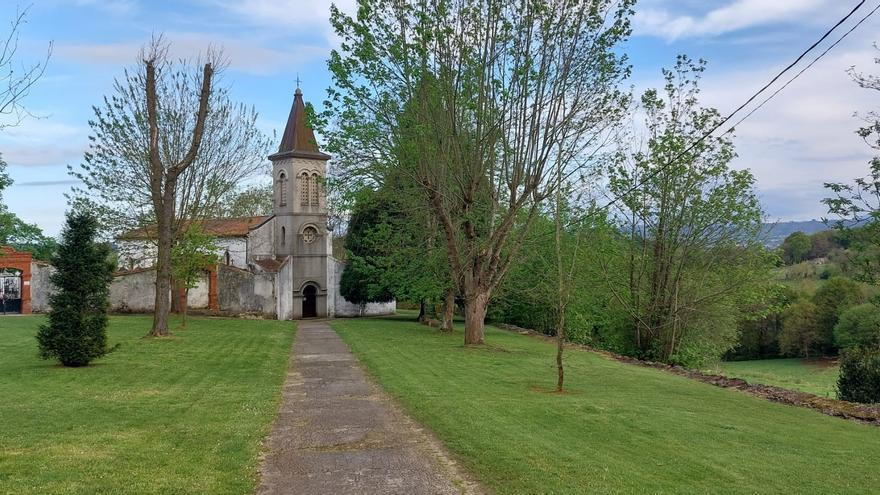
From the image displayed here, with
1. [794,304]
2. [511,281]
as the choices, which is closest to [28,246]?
[511,281]

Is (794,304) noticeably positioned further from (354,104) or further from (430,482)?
(430,482)

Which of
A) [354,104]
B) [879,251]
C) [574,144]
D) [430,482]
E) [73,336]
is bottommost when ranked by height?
[430,482]

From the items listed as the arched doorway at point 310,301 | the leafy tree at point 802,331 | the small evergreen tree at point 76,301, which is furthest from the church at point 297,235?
the leafy tree at point 802,331

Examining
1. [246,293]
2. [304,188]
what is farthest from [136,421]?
[304,188]

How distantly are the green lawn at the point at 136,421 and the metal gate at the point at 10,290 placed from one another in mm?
23950

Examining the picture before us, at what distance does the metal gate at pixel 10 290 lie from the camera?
40000 mm

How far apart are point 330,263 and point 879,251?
39.8 m

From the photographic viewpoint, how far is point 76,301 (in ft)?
51.9

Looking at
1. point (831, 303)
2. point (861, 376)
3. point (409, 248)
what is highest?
point (409, 248)

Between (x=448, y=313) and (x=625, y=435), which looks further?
(x=448, y=313)

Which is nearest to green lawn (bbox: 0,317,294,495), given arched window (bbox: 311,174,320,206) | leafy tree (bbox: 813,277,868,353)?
arched window (bbox: 311,174,320,206)

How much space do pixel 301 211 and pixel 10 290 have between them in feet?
61.6

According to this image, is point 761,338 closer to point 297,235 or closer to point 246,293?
point 297,235

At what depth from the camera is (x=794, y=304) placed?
59281 millimetres
